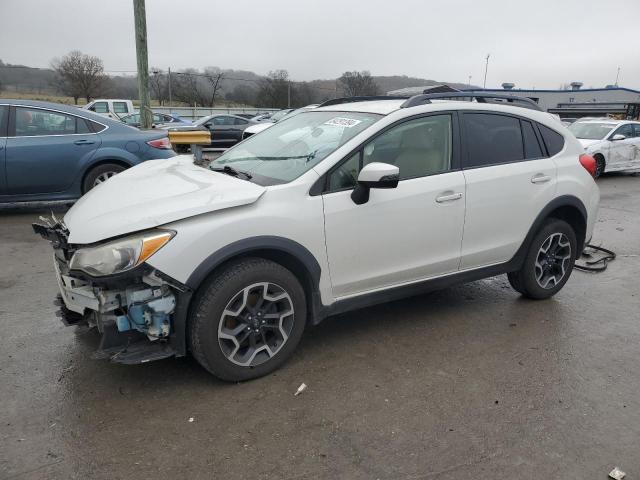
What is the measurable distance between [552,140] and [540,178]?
0.46 m

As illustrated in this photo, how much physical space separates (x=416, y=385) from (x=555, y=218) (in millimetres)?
2257

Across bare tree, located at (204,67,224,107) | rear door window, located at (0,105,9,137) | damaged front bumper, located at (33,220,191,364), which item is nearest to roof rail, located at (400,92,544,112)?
damaged front bumper, located at (33,220,191,364)

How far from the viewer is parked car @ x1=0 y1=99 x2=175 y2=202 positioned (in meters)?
6.98

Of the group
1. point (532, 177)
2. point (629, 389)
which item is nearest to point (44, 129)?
A: point (532, 177)

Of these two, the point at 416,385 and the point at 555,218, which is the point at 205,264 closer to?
the point at 416,385

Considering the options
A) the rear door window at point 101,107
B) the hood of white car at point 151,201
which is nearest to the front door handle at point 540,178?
the hood of white car at point 151,201

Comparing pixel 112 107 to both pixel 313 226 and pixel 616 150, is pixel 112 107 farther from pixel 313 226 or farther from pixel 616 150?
pixel 313 226

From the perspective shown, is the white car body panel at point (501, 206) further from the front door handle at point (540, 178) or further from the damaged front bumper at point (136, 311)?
the damaged front bumper at point (136, 311)

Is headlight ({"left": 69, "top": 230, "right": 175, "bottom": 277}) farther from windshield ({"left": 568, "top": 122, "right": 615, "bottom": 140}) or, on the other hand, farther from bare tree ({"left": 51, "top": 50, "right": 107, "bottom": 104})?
bare tree ({"left": 51, "top": 50, "right": 107, "bottom": 104})

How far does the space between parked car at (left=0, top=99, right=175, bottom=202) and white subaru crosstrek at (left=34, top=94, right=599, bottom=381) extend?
370 cm

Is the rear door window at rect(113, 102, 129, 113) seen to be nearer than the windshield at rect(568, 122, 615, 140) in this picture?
No

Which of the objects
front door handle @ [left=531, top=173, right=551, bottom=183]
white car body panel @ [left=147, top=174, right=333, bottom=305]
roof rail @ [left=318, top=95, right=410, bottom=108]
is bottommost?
white car body panel @ [left=147, top=174, right=333, bottom=305]

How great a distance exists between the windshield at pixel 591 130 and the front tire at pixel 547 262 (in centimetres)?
1029

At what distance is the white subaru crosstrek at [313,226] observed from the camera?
2.89 metres
